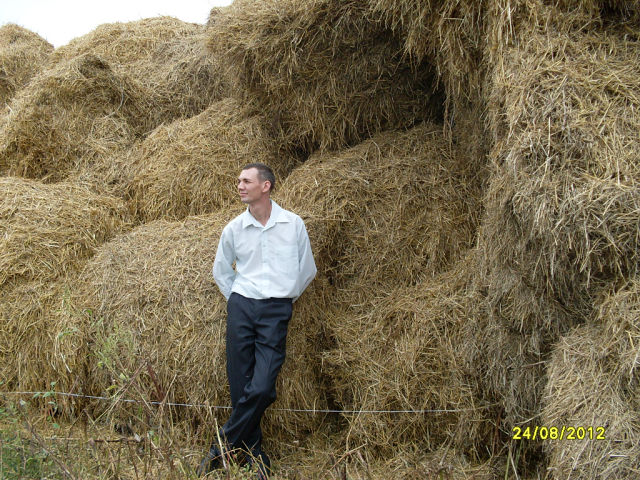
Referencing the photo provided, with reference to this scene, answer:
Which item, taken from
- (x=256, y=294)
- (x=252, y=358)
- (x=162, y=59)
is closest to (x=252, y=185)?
(x=256, y=294)

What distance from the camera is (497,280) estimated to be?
347 centimetres

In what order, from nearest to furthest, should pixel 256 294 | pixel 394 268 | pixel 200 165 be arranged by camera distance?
pixel 256 294, pixel 394 268, pixel 200 165

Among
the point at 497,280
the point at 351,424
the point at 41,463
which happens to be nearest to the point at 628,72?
the point at 497,280

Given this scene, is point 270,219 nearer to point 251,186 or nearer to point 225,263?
point 251,186

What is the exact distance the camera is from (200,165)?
5.12 meters

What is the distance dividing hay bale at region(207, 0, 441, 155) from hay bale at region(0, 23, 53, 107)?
345 centimetres

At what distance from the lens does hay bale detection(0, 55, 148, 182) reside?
554 centimetres

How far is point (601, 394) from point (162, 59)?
5.54 meters

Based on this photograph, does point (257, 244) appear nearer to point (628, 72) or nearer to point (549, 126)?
point (549, 126)

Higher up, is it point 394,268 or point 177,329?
point 394,268

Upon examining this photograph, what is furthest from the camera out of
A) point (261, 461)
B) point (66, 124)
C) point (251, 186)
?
point (66, 124)

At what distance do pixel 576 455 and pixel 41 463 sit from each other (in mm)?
2471
